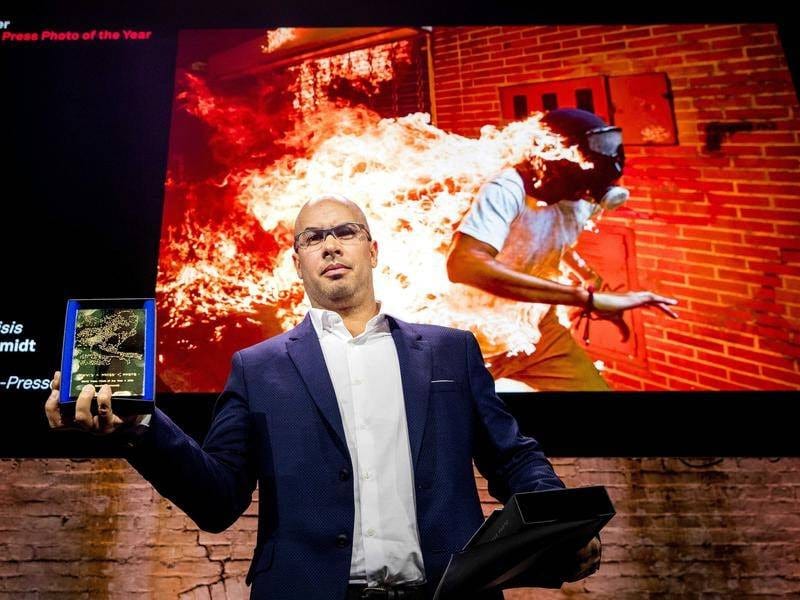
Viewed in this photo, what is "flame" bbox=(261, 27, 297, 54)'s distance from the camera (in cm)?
278

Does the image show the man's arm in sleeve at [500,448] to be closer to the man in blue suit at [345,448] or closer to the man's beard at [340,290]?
the man in blue suit at [345,448]

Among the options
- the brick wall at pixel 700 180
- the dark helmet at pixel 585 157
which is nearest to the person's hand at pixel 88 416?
the brick wall at pixel 700 180

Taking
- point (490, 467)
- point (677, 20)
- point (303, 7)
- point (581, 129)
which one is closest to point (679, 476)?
point (490, 467)

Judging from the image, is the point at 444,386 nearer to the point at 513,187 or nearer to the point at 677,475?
the point at 513,187

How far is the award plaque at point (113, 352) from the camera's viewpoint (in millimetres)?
1080

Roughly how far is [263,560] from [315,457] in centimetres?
24

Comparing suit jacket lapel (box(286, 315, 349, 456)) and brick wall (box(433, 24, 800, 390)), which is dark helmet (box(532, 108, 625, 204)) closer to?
brick wall (box(433, 24, 800, 390))

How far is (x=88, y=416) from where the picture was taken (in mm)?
1038

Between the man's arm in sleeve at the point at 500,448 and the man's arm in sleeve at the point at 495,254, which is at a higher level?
the man's arm in sleeve at the point at 495,254

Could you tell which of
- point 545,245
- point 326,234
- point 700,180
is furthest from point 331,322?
point 700,180

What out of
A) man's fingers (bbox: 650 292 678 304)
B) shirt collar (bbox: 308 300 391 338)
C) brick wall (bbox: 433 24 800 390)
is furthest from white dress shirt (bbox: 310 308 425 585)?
man's fingers (bbox: 650 292 678 304)

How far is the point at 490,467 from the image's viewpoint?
4.99 ft

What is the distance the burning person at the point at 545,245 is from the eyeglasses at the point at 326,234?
774mm

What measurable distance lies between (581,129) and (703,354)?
1.05 m
